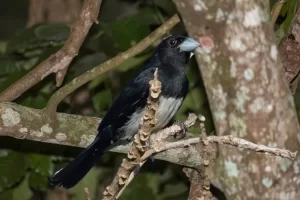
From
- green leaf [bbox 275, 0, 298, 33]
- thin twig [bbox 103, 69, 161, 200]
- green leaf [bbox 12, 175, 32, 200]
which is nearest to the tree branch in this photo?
green leaf [bbox 12, 175, 32, 200]

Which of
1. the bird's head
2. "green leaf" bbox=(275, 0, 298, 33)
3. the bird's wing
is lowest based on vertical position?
the bird's wing

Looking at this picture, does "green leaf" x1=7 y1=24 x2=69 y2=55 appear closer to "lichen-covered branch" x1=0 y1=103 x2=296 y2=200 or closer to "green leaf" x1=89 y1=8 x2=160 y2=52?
"green leaf" x1=89 y1=8 x2=160 y2=52

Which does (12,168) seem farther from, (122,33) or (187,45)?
(187,45)

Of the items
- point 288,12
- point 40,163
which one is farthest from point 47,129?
point 288,12

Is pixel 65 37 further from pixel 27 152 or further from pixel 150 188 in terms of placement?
pixel 150 188

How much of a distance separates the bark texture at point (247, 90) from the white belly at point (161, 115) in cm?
70

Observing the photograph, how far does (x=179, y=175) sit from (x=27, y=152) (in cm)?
69

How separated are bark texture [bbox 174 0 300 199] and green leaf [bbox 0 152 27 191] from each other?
3.35 ft

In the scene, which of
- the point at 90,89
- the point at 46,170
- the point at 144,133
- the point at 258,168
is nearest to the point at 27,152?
the point at 46,170

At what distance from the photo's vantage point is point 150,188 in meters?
3.31

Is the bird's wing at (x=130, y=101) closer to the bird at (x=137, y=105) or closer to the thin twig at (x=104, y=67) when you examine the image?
the bird at (x=137, y=105)

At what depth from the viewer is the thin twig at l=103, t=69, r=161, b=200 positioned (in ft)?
5.21

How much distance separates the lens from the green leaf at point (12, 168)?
123 inches

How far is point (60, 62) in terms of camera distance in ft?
9.87
